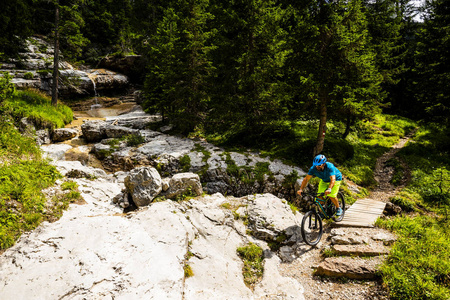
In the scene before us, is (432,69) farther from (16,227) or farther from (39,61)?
(39,61)

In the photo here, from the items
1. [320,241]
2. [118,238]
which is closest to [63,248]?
[118,238]

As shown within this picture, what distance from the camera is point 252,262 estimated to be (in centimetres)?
659

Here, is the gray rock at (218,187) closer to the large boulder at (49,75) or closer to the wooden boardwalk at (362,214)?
the wooden boardwalk at (362,214)

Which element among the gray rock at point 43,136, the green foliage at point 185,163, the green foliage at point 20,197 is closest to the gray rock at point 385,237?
the green foliage at point 185,163

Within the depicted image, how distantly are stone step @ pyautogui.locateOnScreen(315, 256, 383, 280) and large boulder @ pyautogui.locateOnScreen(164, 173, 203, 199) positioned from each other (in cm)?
545

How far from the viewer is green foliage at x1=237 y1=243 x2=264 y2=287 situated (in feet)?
19.9

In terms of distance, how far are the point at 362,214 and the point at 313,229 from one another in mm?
2492

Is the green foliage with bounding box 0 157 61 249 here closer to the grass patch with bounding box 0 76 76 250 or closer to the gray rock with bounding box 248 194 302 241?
the grass patch with bounding box 0 76 76 250

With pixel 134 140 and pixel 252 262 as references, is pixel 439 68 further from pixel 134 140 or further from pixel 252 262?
pixel 134 140

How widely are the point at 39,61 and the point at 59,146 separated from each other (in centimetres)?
1974

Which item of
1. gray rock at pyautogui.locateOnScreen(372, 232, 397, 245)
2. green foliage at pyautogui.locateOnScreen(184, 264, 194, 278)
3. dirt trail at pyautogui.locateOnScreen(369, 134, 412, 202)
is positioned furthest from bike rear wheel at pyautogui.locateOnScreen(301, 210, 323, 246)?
dirt trail at pyautogui.locateOnScreen(369, 134, 412, 202)

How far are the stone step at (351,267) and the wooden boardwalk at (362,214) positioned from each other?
6.34ft

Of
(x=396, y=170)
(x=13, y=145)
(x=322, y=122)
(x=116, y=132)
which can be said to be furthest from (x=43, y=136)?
(x=396, y=170)

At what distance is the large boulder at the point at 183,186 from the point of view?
349 inches
